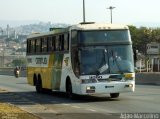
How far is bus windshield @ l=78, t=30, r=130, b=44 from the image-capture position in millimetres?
22375

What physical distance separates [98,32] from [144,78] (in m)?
22.7

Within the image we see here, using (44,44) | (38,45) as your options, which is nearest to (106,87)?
(44,44)

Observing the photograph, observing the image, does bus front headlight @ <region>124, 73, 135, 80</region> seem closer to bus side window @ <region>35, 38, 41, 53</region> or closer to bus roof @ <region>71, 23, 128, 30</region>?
bus roof @ <region>71, 23, 128, 30</region>

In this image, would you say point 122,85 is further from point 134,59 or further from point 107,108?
point 107,108

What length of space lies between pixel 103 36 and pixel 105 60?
1117 millimetres

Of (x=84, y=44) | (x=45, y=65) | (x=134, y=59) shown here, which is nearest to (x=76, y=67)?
(x=84, y=44)

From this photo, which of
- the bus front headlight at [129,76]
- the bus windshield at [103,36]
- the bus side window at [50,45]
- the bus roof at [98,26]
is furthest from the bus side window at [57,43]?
the bus front headlight at [129,76]

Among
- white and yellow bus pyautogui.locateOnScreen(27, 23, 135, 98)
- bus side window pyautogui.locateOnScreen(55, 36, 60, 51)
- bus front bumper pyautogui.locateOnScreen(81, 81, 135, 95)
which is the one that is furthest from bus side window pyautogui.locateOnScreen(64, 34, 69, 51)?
bus front bumper pyautogui.locateOnScreen(81, 81, 135, 95)

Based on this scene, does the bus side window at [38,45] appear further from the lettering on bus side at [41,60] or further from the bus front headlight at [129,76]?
the bus front headlight at [129,76]

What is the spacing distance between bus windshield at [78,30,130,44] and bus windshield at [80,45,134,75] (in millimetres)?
333

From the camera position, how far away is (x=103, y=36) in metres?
22.6

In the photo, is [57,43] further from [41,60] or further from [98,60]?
[98,60]

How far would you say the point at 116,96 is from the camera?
24.3m

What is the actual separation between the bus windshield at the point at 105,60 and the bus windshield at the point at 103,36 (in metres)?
0.33
